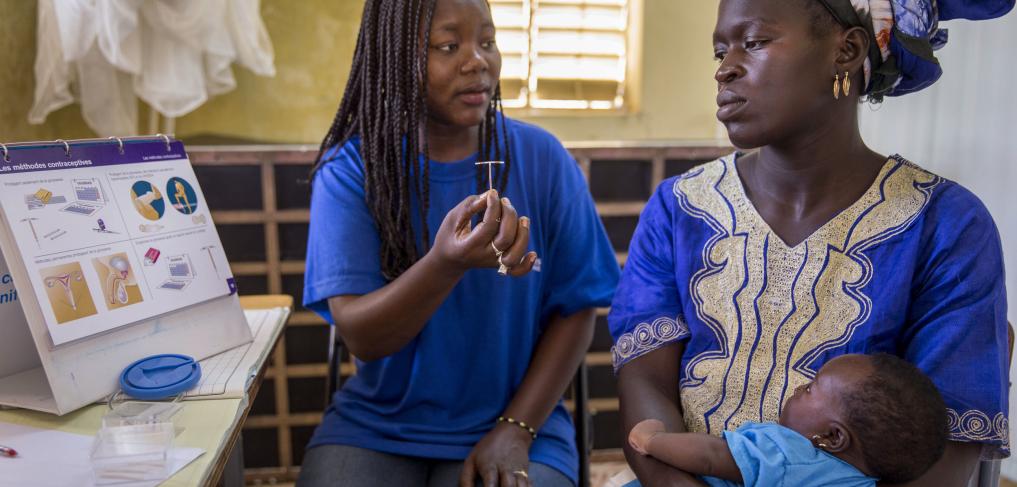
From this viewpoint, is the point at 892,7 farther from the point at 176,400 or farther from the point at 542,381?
the point at 176,400

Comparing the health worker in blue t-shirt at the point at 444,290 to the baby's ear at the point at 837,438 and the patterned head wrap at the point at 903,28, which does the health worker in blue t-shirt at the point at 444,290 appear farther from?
the patterned head wrap at the point at 903,28

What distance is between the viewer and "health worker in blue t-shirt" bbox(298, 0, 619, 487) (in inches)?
59.9

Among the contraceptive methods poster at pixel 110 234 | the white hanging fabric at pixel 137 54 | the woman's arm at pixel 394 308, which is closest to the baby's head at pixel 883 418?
the woman's arm at pixel 394 308

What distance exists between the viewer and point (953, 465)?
1204 millimetres

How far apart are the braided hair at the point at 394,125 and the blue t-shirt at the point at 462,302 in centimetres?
3

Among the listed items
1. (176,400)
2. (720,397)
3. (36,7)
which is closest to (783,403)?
(720,397)

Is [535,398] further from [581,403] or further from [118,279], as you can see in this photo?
[118,279]

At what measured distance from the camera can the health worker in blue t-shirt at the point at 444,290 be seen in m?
1.52

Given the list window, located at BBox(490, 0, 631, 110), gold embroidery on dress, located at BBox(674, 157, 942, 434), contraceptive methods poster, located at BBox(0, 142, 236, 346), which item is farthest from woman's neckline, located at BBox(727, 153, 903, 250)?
window, located at BBox(490, 0, 631, 110)

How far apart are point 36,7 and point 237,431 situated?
2030 millimetres

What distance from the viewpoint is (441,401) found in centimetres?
165

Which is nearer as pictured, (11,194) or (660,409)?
(11,194)

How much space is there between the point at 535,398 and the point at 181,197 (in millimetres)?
786

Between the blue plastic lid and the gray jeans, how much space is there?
35cm
